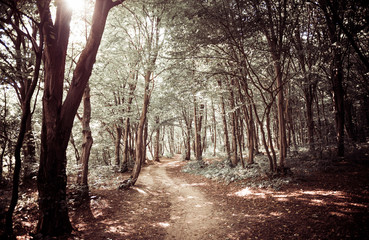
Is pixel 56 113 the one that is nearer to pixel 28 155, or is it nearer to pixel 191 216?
pixel 191 216

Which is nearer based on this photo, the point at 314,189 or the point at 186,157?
the point at 314,189

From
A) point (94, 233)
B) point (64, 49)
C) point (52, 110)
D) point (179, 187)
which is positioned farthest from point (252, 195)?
point (64, 49)

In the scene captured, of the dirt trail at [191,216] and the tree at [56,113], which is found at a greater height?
the tree at [56,113]

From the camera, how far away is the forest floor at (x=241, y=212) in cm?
470

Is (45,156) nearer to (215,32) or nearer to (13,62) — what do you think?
(13,62)

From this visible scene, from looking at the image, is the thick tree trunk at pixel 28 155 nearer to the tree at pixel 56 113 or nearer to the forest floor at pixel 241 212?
the forest floor at pixel 241 212

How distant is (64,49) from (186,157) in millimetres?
21603

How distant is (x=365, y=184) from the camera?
675cm

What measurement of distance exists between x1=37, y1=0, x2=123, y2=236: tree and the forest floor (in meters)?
0.64

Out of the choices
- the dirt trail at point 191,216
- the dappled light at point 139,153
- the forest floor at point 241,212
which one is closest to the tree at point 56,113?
the dappled light at point 139,153

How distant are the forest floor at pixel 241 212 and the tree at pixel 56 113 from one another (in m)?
0.64

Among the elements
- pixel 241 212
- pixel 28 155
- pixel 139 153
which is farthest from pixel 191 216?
pixel 28 155

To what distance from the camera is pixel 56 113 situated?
487 centimetres

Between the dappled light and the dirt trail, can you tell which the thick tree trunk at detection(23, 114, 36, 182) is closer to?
the dappled light
